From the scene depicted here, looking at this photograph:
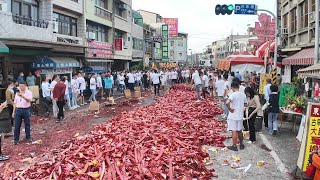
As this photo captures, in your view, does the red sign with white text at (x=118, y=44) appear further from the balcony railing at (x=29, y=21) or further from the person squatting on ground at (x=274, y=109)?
the person squatting on ground at (x=274, y=109)

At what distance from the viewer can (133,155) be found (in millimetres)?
7383

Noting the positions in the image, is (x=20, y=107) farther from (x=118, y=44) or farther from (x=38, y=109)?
(x=118, y=44)

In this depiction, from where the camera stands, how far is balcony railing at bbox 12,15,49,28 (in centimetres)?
1988

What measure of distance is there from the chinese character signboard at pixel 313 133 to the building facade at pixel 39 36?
15661 millimetres

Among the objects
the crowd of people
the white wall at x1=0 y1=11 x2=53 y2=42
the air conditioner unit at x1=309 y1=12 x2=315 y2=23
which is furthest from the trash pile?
the air conditioner unit at x1=309 y1=12 x2=315 y2=23

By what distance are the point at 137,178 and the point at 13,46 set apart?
15252 millimetres

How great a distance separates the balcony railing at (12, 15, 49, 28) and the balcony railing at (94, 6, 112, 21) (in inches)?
408

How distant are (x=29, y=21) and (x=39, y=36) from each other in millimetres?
1137

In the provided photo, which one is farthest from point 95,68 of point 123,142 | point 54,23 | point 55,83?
point 123,142

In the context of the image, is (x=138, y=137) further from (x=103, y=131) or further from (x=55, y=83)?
(x=55, y=83)

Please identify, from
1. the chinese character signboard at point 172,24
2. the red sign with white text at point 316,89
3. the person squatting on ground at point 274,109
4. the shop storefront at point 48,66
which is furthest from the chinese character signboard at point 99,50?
the chinese character signboard at point 172,24

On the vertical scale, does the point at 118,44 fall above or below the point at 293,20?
below

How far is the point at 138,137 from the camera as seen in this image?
29.7ft

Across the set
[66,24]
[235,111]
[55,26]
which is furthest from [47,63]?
[235,111]
